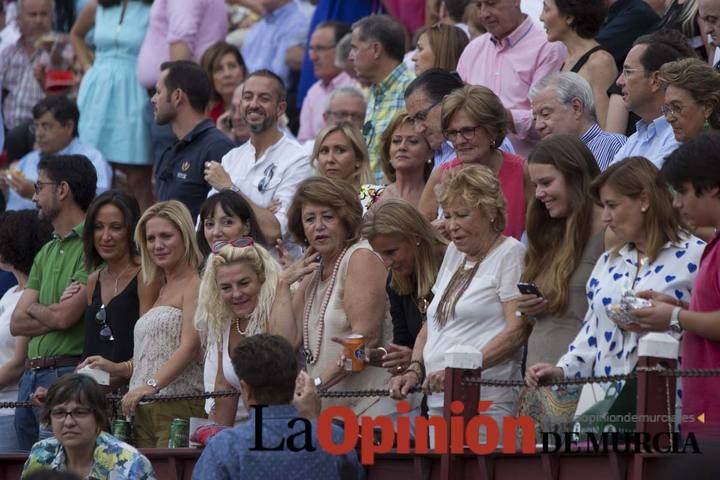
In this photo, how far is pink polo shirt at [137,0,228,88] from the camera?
15.6 meters

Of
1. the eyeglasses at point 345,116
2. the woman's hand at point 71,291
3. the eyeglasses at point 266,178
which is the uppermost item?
the eyeglasses at point 345,116

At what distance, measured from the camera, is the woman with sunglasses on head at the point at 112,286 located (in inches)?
436

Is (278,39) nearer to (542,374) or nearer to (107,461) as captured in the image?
(107,461)

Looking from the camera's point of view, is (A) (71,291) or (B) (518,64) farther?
(B) (518,64)

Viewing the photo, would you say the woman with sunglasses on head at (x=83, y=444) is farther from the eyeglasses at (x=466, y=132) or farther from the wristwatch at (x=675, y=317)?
the wristwatch at (x=675, y=317)

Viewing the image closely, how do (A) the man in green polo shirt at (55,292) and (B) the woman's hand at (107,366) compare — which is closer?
(B) the woman's hand at (107,366)

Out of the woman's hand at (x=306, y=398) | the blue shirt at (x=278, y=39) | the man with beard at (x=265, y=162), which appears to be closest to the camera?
the woman's hand at (x=306, y=398)

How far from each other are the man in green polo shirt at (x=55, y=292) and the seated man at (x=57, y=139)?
1841 millimetres

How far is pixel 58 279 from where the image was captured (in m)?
11.8

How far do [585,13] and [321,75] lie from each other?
418 cm

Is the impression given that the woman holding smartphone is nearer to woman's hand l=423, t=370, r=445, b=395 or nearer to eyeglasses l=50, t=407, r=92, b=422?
woman's hand l=423, t=370, r=445, b=395

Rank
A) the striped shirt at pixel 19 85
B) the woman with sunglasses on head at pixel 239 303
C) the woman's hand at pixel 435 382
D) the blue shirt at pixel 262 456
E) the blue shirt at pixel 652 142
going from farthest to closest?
the striped shirt at pixel 19 85, the woman with sunglasses on head at pixel 239 303, the blue shirt at pixel 652 142, the woman's hand at pixel 435 382, the blue shirt at pixel 262 456

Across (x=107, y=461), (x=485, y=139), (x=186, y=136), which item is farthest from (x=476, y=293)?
(x=186, y=136)

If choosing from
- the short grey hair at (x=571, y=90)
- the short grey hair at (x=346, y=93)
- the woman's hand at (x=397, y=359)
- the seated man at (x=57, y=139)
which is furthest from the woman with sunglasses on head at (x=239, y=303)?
the seated man at (x=57, y=139)
